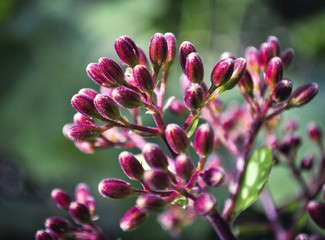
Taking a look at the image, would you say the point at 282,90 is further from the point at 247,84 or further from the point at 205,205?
the point at 205,205

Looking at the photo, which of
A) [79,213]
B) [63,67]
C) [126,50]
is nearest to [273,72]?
[126,50]

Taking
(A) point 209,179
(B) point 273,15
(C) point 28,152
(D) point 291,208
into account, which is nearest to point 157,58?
(A) point 209,179

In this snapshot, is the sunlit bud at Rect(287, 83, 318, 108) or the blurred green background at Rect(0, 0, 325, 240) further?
the blurred green background at Rect(0, 0, 325, 240)

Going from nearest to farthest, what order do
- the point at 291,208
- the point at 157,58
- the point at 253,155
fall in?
1. the point at 157,58
2. the point at 253,155
3. the point at 291,208

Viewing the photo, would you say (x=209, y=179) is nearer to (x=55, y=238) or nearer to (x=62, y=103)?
(x=55, y=238)

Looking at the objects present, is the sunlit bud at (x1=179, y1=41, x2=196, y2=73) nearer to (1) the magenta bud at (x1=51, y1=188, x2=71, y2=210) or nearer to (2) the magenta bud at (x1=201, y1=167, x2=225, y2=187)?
(2) the magenta bud at (x1=201, y1=167, x2=225, y2=187)

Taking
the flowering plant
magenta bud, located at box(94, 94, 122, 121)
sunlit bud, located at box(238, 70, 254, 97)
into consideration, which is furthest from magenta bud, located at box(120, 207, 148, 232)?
sunlit bud, located at box(238, 70, 254, 97)
